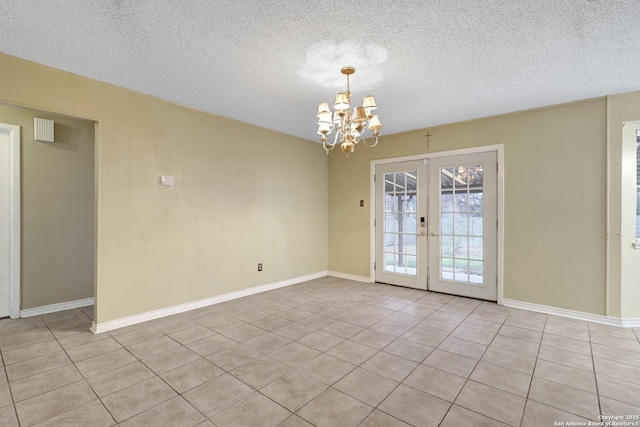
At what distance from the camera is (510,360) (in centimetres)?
256

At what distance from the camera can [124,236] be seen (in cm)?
329

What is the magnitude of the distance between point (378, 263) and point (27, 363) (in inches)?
176

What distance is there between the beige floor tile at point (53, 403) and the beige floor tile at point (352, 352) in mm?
1812

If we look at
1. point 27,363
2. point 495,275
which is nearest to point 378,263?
point 495,275

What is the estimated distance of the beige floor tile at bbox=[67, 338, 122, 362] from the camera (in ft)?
8.57

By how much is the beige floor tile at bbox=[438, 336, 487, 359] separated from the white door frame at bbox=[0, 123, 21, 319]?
15.6 feet

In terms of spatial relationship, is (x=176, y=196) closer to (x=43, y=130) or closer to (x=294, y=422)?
(x=43, y=130)

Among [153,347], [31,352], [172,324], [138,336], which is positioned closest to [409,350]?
[153,347]

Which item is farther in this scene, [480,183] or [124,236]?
[480,183]

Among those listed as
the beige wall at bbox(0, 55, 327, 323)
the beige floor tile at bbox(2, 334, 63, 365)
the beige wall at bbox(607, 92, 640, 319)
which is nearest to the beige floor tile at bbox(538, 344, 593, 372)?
the beige wall at bbox(607, 92, 640, 319)

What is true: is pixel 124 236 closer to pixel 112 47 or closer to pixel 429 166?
pixel 112 47

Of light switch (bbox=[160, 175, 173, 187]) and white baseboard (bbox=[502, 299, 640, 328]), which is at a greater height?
light switch (bbox=[160, 175, 173, 187])

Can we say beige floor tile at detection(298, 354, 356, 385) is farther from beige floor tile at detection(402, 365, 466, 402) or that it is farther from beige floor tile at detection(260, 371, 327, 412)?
beige floor tile at detection(402, 365, 466, 402)

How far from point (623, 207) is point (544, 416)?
2811 mm
